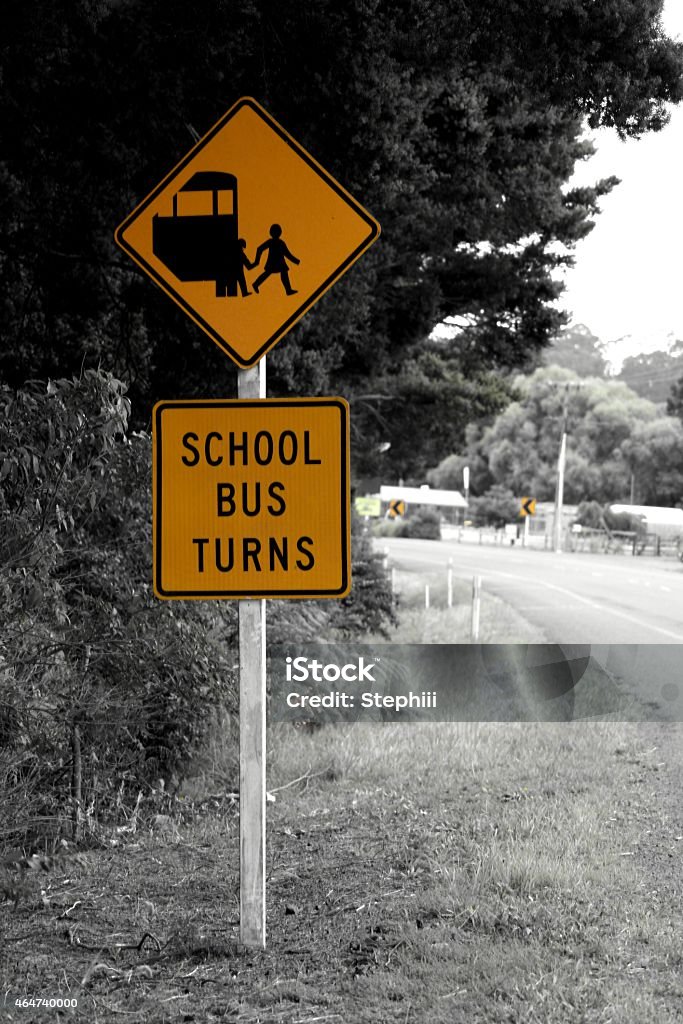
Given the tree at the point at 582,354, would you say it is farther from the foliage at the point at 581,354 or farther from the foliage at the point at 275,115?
the foliage at the point at 275,115

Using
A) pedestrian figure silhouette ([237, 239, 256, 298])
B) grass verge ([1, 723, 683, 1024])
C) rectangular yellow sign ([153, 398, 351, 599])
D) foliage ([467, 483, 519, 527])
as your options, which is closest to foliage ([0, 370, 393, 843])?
rectangular yellow sign ([153, 398, 351, 599])

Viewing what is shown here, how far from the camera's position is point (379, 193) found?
8.88 m

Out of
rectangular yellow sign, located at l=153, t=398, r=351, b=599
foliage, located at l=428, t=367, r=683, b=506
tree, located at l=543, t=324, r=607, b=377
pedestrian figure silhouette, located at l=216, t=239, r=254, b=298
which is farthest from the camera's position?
tree, located at l=543, t=324, r=607, b=377

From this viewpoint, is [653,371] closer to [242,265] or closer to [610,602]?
[610,602]

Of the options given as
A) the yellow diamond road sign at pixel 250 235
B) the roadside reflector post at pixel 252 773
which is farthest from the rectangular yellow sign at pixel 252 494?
the yellow diamond road sign at pixel 250 235

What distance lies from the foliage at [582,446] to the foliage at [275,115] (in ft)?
189

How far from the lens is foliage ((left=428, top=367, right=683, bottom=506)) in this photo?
6881cm

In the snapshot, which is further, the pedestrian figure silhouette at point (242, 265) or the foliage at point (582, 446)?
the foliage at point (582, 446)

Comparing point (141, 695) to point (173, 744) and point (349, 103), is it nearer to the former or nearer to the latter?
point (173, 744)

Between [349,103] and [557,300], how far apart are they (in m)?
9.98

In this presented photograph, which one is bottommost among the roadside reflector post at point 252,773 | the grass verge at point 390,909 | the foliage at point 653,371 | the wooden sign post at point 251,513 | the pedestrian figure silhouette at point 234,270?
the grass verge at point 390,909

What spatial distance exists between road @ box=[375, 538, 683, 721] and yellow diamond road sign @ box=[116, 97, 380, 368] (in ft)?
26.2

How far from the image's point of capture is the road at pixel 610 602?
1486 cm

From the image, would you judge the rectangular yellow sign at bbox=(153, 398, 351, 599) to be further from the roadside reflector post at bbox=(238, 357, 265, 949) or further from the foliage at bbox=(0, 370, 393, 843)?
the foliage at bbox=(0, 370, 393, 843)
